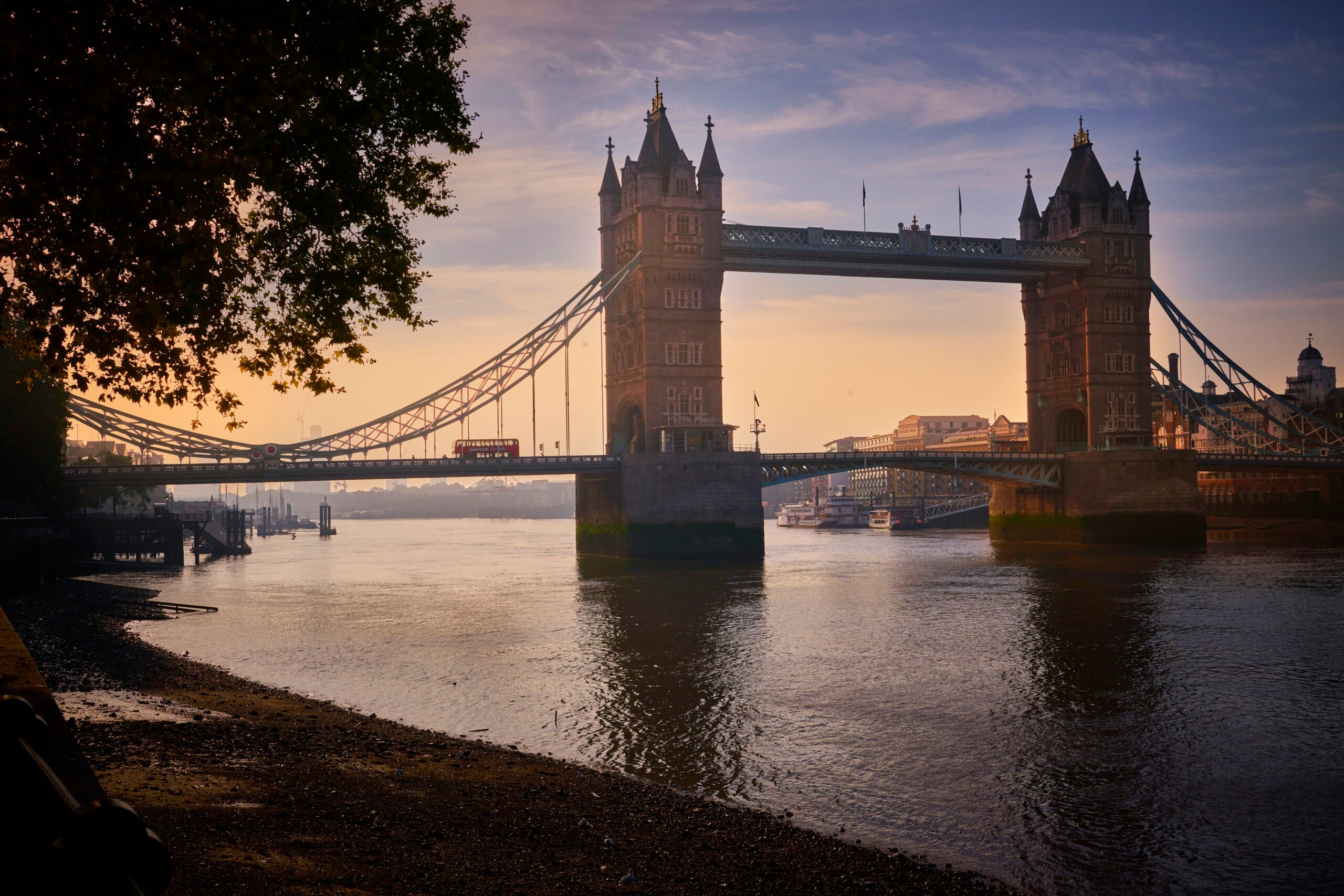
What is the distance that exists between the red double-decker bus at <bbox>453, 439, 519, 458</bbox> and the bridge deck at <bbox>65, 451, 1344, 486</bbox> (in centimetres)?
175

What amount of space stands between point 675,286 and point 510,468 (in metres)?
16.6

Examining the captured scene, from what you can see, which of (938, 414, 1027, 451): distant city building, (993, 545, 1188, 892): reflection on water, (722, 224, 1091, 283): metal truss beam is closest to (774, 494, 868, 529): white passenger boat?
(938, 414, 1027, 451): distant city building

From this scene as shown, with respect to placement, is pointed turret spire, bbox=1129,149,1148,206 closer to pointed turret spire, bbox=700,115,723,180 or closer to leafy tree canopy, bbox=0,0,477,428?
pointed turret spire, bbox=700,115,723,180

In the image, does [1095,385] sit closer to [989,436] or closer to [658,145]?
[658,145]

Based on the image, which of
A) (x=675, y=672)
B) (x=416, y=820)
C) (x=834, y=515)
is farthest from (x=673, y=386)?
(x=834, y=515)

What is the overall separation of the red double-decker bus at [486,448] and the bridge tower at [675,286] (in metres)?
7.80

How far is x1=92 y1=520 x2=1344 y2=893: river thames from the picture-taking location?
14.6 meters

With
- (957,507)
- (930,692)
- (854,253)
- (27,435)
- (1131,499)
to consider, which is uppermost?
(854,253)

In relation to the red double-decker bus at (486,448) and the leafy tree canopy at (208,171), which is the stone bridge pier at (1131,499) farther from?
the leafy tree canopy at (208,171)

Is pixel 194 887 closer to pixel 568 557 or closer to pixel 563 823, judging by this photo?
pixel 563 823

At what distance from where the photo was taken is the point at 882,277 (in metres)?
75.7

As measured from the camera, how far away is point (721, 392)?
238ft

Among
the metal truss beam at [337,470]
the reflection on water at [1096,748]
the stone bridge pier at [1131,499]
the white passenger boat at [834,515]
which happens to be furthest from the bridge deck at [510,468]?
the white passenger boat at [834,515]

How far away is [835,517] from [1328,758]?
437 ft
